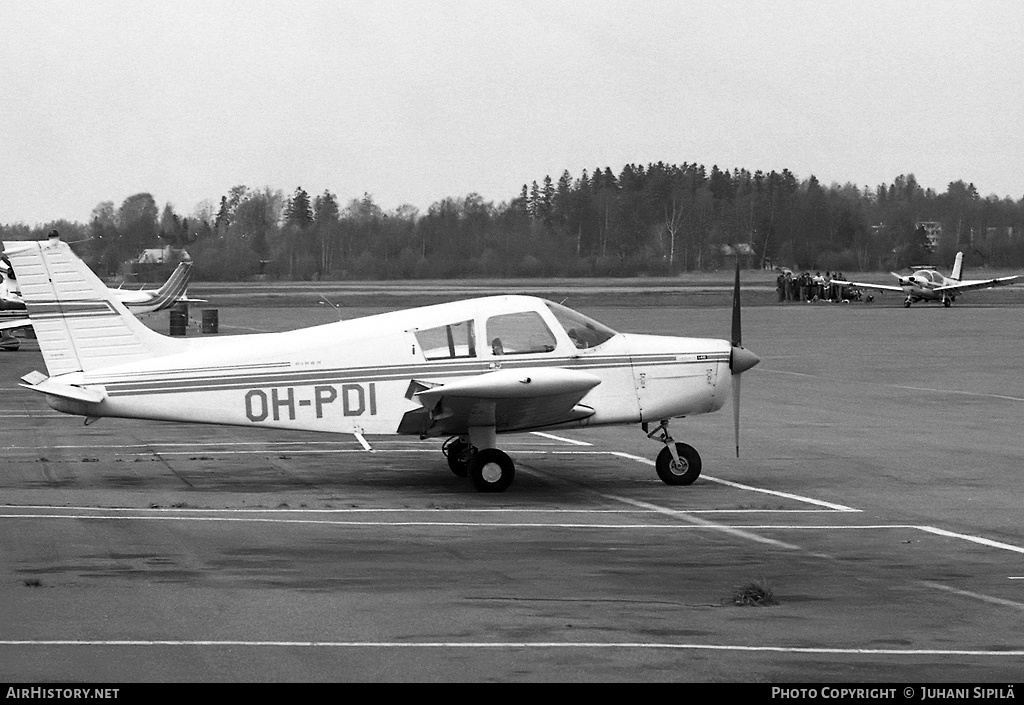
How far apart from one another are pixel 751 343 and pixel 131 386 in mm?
29500

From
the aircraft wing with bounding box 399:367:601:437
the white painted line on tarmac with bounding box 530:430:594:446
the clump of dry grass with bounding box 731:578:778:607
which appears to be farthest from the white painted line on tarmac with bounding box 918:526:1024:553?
the white painted line on tarmac with bounding box 530:430:594:446

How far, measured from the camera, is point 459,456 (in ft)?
51.9

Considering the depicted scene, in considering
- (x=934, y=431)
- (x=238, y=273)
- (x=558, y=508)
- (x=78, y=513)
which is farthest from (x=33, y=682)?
(x=238, y=273)

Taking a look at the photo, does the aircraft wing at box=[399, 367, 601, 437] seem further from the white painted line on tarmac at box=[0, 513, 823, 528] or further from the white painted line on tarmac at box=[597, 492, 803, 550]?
the white painted line on tarmac at box=[0, 513, 823, 528]

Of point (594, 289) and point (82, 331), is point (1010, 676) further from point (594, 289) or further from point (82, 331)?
point (594, 289)

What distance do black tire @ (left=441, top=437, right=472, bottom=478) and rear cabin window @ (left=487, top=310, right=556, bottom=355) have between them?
1.32 m

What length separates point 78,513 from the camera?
12.9 m

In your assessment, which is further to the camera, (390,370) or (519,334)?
(519,334)

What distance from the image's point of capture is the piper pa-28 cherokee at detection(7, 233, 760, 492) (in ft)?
47.7

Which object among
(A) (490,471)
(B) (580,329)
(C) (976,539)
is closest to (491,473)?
(A) (490,471)

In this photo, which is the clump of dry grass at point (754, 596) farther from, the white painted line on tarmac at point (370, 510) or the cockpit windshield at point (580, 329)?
the cockpit windshield at point (580, 329)

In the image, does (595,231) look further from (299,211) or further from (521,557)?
(521,557)

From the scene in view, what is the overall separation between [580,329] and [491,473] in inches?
77.5

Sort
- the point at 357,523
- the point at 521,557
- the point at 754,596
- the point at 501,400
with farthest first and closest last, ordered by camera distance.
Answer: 1. the point at 501,400
2. the point at 357,523
3. the point at 521,557
4. the point at 754,596
